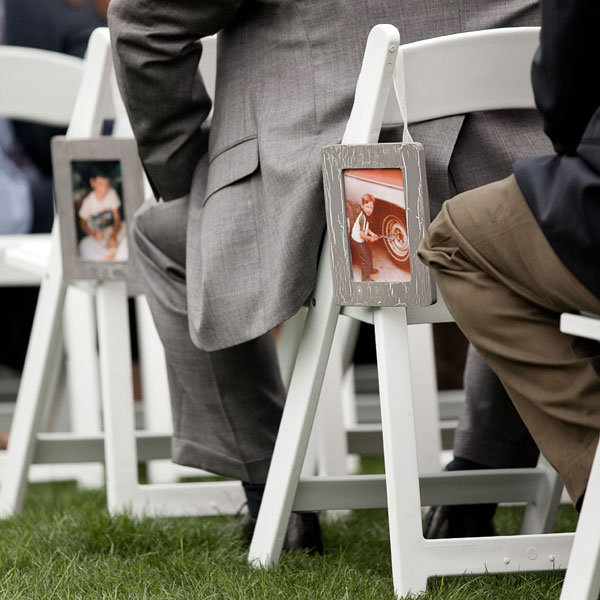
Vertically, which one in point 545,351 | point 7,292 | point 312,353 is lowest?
point 7,292

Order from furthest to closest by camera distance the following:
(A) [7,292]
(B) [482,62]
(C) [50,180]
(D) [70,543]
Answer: (A) [7,292], (C) [50,180], (D) [70,543], (B) [482,62]

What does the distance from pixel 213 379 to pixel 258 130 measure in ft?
1.62

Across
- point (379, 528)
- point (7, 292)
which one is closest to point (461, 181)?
point (379, 528)

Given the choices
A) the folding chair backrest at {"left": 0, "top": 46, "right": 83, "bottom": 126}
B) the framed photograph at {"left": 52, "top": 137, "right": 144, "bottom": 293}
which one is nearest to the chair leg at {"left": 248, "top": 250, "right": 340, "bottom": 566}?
the framed photograph at {"left": 52, "top": 137, "right": 144, "bottom": 293}

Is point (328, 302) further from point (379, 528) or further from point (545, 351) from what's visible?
point (379, 528)

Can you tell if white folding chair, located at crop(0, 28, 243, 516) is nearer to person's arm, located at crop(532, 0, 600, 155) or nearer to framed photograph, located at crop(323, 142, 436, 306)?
framed photograph, located at crop(323, 142, 436, 306)

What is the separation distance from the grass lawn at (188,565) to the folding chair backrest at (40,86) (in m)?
0.94

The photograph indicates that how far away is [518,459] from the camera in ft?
7.60

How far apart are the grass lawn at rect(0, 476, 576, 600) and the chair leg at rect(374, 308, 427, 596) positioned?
0.05 metres

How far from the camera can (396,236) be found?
176 cm

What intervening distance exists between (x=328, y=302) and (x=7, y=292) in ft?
11.4

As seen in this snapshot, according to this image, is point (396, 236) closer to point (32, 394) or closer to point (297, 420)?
point (297, 420)

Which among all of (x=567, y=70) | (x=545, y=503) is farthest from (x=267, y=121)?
(x=545, y=503)

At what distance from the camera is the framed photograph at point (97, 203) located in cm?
252
